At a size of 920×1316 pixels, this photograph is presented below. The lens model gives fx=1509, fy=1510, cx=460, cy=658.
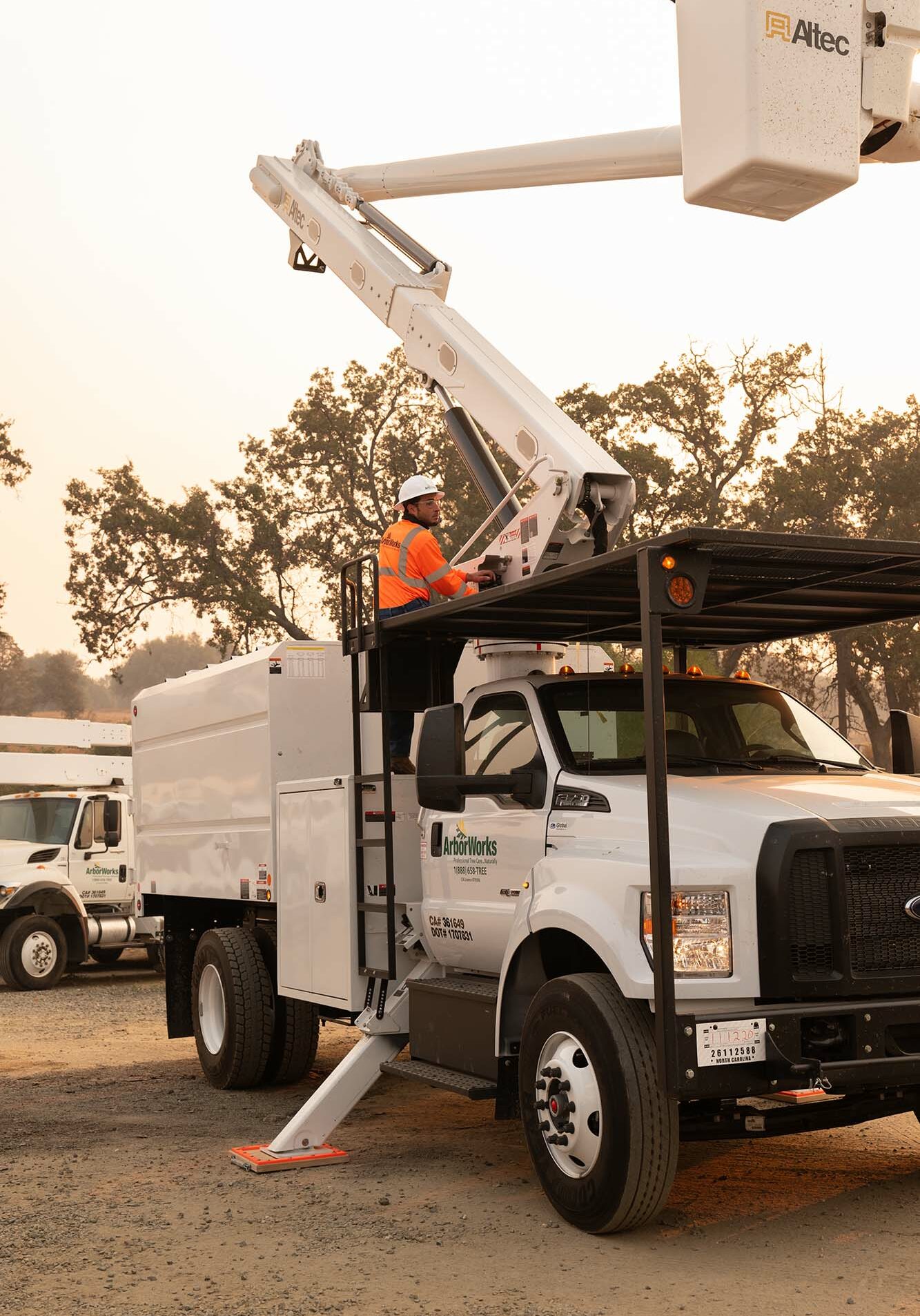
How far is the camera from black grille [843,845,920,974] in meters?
5.95

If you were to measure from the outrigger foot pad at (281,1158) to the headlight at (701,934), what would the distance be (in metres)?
2.73

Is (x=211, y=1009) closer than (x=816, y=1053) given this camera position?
No

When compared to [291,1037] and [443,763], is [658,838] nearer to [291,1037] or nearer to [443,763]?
[443,763]

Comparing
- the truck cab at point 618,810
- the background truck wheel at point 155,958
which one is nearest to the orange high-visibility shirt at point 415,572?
the truck cab at point 618,810

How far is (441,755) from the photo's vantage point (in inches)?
264

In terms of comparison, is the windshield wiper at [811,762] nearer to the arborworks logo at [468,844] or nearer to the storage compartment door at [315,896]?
the arborworks logo at [468,844]

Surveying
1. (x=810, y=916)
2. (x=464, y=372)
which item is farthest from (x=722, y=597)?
(x=464, y=372)

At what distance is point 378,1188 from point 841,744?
10.6ft

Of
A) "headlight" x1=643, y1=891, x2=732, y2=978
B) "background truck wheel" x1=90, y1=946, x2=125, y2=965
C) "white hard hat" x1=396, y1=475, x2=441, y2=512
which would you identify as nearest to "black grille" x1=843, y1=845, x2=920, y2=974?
"headlight" x1=643, y1=891, x2=732, y2=978

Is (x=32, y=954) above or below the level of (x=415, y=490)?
below

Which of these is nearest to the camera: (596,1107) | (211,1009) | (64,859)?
(596,1107)

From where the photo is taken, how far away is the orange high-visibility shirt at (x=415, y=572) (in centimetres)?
830

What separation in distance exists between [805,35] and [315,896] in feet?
18.1

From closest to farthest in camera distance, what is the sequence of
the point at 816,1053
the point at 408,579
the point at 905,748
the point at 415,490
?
the point at 816,1053 → the point at 905,748 → the point at 408,579 → the point at 415,490
